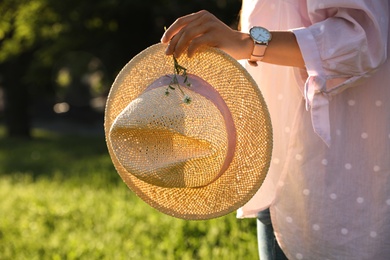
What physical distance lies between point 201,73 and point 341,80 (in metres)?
0.33

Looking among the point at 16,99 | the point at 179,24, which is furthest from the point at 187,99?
the point at 16,99

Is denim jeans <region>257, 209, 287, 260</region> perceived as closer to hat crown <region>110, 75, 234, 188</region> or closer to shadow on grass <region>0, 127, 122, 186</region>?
hat crown <region>110, 75, 234, 188</region>

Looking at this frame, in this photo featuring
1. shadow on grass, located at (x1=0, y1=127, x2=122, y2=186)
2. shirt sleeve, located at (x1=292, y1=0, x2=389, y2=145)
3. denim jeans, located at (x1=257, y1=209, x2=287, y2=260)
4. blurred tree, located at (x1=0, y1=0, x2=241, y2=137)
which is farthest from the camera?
blurred tree, located at (x1=0, y1=0, x2=241, y2=137)

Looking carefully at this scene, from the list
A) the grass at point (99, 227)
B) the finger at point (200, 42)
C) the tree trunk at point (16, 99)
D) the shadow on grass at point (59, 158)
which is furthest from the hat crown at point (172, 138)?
the tree trunk at point (16, 99)

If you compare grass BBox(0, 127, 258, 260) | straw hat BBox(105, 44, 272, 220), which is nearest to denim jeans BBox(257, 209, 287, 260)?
straw hat BBox(105, 44, 272, 220)

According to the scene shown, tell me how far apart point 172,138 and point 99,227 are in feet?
13.8

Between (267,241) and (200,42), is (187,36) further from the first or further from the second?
(267,241)

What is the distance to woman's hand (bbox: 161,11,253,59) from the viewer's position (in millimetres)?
1812

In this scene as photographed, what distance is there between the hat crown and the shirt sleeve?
0.76 feet

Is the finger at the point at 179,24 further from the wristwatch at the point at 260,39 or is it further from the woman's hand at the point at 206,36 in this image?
the wristwatch at the point at 260,39

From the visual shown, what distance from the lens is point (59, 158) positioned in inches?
582

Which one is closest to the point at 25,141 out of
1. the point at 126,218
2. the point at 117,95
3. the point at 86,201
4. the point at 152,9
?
→ the point at 152,9

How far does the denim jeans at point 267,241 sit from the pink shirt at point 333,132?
6 cm

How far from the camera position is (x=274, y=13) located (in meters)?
2.02
